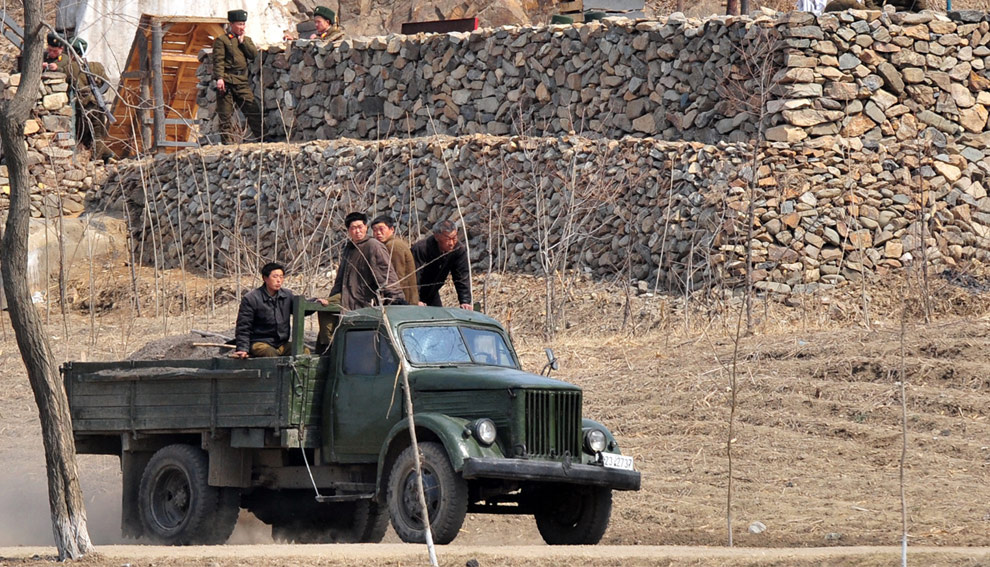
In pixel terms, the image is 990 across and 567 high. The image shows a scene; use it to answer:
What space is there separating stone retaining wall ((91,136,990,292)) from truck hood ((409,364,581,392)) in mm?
7589

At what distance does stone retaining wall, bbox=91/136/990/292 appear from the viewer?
19.3 meters

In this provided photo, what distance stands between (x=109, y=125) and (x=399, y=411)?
18.1 m

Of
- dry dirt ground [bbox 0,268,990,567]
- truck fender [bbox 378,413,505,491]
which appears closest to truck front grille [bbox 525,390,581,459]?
truck fender [bbox 378,413,505,491]

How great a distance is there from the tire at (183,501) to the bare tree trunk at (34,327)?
224cm

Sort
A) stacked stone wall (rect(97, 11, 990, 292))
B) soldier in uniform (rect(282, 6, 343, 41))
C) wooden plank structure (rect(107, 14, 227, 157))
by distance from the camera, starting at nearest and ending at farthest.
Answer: stacked stone wall (rect(97, 11, 990, 292)), soldier in uniform (rect(282, 6, 343, 41)), wooden plank structure (rect(107, 14, 227, 157))

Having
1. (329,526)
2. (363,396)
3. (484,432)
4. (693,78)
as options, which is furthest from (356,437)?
(693,78)

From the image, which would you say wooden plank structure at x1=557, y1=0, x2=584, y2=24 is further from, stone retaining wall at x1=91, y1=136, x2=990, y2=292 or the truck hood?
the truck hood

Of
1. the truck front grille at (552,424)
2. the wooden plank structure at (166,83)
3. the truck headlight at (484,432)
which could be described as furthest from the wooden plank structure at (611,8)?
the truck headlight at (484,432)

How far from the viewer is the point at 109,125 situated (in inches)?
1086

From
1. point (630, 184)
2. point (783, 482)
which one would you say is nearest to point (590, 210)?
point (630, 184)

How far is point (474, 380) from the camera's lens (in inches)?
419

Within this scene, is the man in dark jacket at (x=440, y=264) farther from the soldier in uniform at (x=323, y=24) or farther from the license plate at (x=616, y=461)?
the soldier in uniform at (x=323, y=24)

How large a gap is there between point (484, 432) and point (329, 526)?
9.09 ft

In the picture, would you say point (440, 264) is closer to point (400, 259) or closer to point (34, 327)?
point (400, 259)
